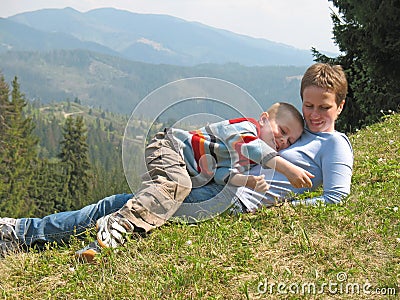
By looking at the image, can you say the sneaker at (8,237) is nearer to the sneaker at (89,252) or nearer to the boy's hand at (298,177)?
the sneaker at (89,252)

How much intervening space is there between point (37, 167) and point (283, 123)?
214 feet

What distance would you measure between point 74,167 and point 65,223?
6508 centimetres

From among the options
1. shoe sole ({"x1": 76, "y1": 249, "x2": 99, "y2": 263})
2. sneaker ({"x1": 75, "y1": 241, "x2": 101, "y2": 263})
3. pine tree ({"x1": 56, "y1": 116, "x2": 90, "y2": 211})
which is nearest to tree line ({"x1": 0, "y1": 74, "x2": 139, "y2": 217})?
pine tree ({"x1": 56, "y1": 116, "x2": 90, "y2": 211})

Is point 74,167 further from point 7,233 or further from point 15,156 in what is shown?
point 7,233

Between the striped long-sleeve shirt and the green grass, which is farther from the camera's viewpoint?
the striped long-sleeve shirt

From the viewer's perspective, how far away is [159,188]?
4.77m

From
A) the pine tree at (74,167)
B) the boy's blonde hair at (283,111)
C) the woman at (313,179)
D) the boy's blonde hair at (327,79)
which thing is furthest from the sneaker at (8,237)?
the pine tree at (74,167)

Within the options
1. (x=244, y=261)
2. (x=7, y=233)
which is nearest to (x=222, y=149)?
(x=244, y=261)

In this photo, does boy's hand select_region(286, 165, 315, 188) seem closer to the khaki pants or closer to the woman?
the woman

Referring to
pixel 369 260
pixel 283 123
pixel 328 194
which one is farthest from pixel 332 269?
pixel 283 123

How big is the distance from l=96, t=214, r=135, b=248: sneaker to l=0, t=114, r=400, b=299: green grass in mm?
103

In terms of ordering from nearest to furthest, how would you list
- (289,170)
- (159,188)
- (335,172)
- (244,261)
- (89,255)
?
(244,261)
(89,255)
(159,188)
(289,170)
(335,172)

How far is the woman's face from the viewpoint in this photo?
228 inches

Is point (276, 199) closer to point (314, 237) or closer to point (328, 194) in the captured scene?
point (328, 194)
